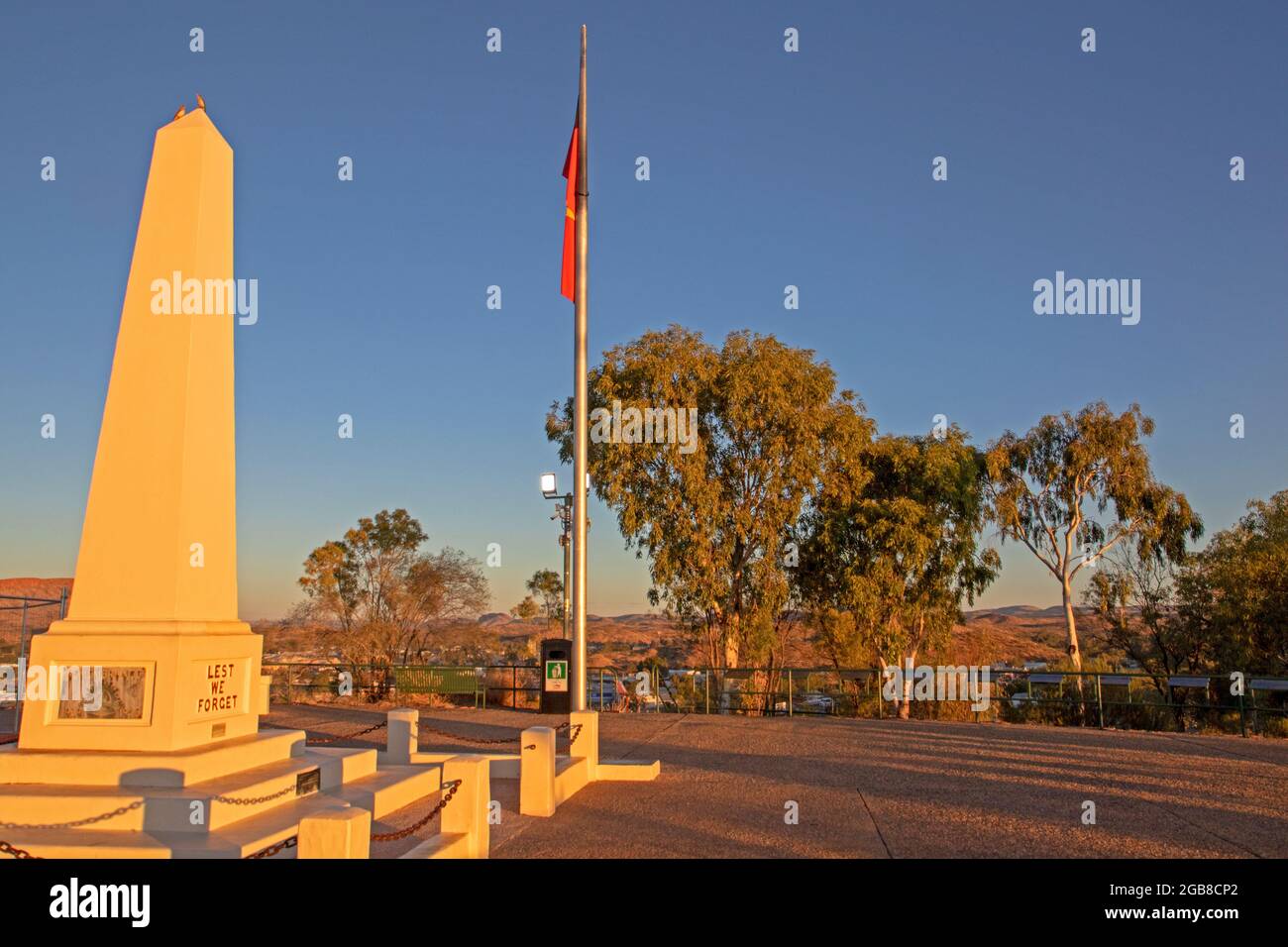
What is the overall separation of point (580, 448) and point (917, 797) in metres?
5.99

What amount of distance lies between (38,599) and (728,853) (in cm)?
1858

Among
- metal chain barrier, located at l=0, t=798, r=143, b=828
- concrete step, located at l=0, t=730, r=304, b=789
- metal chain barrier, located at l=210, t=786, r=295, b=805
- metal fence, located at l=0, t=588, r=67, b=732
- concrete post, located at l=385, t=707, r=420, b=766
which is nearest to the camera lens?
metal chain barrier, located at l=0, t=798, r=143, b=828

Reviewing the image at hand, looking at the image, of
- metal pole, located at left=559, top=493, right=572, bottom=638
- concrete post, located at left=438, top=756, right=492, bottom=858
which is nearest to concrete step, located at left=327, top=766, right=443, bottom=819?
concrete post, located at left=438, top=756, right=492, bottom=858

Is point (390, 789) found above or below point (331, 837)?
below

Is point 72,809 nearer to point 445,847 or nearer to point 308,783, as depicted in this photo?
point 308,783

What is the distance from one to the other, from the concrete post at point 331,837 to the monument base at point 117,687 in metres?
3.28

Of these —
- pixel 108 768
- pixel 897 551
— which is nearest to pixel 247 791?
pixel 108 768

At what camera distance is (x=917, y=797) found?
33.5 feet

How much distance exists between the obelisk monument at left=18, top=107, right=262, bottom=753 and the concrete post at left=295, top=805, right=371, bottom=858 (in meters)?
3.29

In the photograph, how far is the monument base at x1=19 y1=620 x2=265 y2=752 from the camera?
24.1 feet

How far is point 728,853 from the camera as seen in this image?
742 cm

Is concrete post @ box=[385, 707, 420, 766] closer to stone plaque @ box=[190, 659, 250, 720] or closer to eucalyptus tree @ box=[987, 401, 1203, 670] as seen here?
stone plaque @ box=[190, 659, 250, 720]

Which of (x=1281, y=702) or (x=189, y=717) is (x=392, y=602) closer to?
(x=189, y=717)
